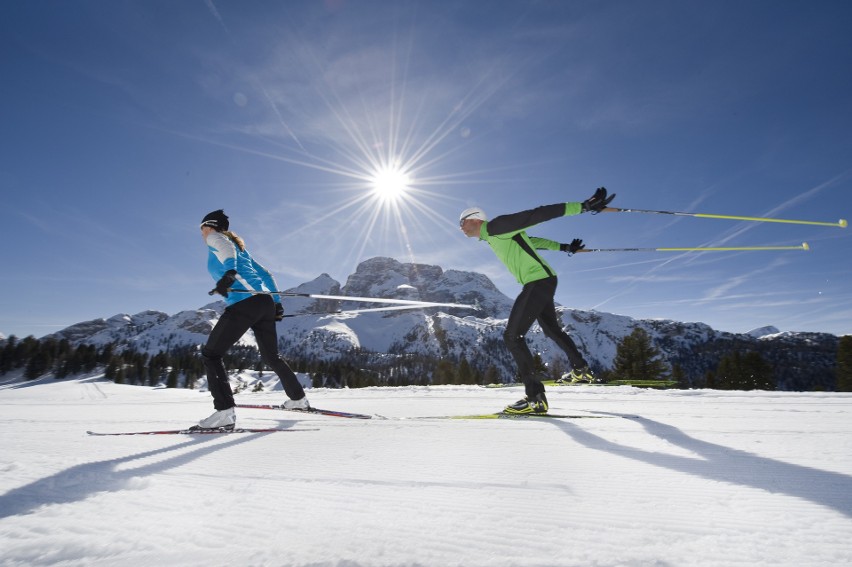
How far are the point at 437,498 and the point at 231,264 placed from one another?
3926mm

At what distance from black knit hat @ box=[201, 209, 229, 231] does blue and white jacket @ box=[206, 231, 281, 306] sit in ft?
0.66

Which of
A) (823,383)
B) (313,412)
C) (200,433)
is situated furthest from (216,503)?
(823,383)

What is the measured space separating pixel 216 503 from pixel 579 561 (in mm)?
1602

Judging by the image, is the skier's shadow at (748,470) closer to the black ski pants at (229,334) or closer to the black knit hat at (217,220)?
the black ski pants at (229,334)

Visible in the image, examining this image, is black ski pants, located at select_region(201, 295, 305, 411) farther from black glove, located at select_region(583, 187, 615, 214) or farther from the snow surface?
black glove, located at select_region(583, 187, 615, 214)

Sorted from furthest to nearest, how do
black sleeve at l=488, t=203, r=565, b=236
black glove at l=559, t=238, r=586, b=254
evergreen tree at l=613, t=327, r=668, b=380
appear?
evergreen tree at l=613, t=327, r=668, b=380 < black glove at l=559, t=238, r=586, b=254 < black sleeve at l=488, t=203, r=565, b=236

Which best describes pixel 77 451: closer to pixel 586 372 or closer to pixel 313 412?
pixel 313 412

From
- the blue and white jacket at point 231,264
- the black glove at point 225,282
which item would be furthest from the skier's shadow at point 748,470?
the blue and white jacket at point 231,264

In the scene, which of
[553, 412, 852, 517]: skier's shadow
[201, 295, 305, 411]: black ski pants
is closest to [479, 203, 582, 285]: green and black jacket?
[553, 412, 852, 517]: skier's shadow

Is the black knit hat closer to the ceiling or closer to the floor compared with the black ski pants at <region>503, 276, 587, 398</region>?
closer to the ceiling

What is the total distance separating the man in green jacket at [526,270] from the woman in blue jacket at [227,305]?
3.02m

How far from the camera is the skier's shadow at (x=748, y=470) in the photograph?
1.95 meters

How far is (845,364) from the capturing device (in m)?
34.7

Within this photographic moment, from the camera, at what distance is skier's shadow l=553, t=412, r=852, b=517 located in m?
1.95
